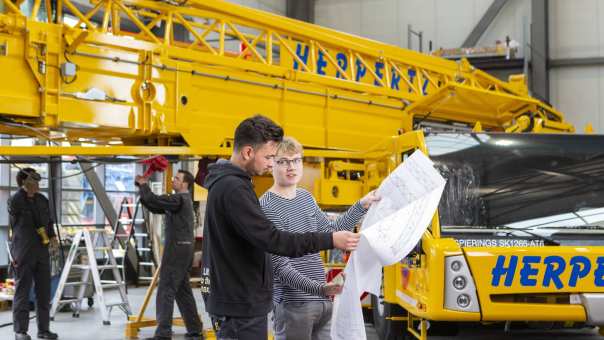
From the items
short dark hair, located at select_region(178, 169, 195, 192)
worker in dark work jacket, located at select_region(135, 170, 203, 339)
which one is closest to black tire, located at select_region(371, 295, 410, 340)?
worker in dark work jacket, located at select_region(135, 170, 203, 339)

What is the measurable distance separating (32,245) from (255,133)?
6.19m

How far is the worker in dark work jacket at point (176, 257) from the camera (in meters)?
8.51

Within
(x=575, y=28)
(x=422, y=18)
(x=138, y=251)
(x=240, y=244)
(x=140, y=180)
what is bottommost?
(x=138, y=251)

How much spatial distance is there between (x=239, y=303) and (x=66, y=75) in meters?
4.52

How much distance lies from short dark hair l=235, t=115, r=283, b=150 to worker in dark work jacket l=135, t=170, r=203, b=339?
5.02 m

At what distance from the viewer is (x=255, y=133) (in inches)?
137

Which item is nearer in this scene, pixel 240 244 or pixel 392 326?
pixel 240 244

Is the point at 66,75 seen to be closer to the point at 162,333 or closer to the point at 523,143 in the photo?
the point at 162,333

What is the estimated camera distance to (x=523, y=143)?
7.03 meters

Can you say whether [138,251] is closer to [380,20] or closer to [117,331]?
[117,331]

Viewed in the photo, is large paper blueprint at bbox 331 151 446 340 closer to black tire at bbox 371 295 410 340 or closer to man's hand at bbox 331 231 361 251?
man's hand at bbox 331 231 361 251

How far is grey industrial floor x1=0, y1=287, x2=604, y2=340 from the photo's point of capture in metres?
8.80

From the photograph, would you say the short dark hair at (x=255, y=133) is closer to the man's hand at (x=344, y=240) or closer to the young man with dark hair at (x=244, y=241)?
the young man with dark hair at (x=244, y=241)

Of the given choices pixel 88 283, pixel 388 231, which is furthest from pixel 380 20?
pixel 388 231
